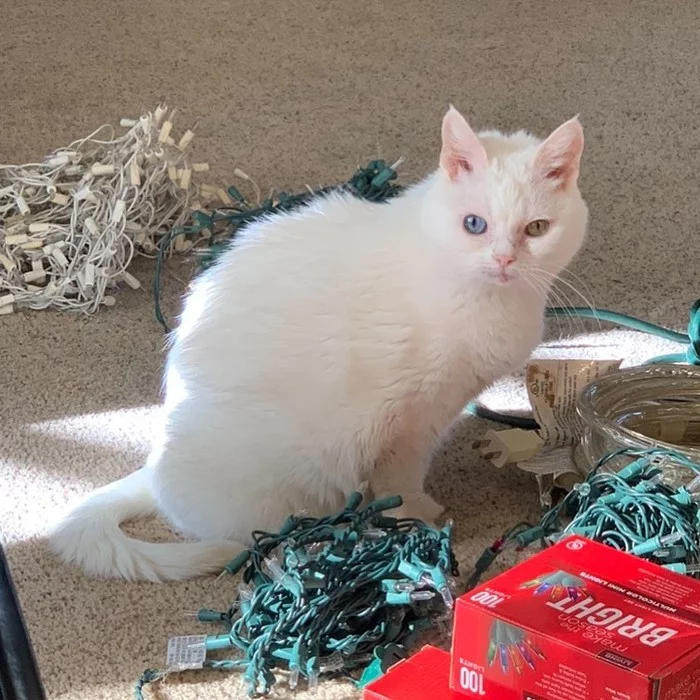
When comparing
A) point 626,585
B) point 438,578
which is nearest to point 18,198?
point 438,578

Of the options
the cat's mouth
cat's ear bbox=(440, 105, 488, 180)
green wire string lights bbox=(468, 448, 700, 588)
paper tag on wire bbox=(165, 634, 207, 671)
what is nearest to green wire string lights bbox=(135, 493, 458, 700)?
paper tag on wire bbox=(165, 634, 207, 671)

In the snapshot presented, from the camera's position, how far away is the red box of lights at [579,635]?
912 millimetres

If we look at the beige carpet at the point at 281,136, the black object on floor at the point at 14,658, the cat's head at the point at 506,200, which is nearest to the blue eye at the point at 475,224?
the cat's head at the point at 506,200

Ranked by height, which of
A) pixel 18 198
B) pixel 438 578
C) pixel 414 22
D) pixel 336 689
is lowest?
pixel 336 689

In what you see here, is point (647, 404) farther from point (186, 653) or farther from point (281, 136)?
point (281, 136)

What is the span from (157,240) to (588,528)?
3.69 ft

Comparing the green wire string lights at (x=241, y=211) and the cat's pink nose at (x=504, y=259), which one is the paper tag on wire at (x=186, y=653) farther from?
the green wire string lights at (x=241, y=211)

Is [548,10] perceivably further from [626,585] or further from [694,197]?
[626,585]

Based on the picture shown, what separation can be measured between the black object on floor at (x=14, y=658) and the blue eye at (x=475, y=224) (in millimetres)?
736

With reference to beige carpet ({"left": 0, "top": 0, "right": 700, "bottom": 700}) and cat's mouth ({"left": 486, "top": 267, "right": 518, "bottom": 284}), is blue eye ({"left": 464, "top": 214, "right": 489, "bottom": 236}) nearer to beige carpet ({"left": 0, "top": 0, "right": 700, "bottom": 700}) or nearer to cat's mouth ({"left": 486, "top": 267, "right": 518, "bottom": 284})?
cat's mouth ({"left": 486, "top": 267, "right": 518, "bottom": 284})

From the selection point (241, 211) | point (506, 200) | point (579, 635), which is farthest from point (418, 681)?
point (241, 211)

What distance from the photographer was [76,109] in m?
2.60

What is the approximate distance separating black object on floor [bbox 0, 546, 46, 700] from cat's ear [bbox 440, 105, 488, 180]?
771mm

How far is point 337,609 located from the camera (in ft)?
3.94
